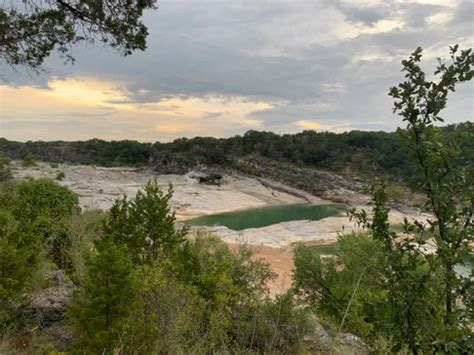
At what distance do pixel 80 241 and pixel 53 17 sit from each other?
696 cm

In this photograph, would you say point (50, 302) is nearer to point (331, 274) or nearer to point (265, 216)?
point (331, 274)

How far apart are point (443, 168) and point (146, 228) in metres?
8.70

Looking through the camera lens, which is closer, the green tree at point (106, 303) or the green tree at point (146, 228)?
the green tree at point (106, 303)

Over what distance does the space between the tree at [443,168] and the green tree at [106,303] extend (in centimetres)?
457

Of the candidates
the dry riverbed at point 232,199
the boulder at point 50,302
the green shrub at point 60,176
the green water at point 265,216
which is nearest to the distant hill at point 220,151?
the dry riverbed at point 232,199

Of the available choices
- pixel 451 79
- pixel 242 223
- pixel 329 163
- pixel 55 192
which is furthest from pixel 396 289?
pixel 329 163

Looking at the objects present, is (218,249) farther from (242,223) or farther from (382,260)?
(242,223)

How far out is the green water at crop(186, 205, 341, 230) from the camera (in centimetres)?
4316

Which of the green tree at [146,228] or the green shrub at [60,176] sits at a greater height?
the green tree at [146,228]

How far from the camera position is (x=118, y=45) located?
902 cm

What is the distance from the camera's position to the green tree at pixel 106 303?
18.4 ft

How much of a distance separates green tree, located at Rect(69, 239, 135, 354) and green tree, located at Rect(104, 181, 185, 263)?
3.73 metres

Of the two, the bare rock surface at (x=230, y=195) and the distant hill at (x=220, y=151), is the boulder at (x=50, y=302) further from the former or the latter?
the distant hill at (x=220, y=151)

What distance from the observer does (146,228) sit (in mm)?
10234
